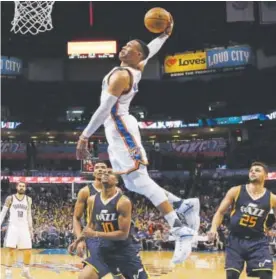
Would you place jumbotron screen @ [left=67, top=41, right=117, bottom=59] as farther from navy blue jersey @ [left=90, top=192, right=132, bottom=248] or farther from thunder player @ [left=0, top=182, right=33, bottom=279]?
navy blue jersey @ [left=90, top=192, right=132, bottom=248]

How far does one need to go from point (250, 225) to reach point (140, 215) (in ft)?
51.9

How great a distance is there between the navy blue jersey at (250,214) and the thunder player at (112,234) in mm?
1234

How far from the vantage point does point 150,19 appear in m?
4.50

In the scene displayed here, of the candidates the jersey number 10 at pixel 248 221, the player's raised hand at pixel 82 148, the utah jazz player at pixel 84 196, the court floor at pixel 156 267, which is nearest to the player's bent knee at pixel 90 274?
the utah jazz player at pixel 84 196

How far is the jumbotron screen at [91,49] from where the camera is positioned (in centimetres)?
2767

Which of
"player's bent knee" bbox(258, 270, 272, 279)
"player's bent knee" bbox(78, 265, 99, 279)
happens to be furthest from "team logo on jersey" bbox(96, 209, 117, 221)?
Answer: "player's bent knee" bbox(258, 270, 272, 279)

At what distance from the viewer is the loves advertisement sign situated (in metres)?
27.9

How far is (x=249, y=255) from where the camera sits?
18.9 feet

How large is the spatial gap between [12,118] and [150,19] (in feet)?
82.0

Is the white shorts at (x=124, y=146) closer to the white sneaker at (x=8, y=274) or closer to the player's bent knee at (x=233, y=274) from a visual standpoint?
the player's bent knee at (x=233, y=274)

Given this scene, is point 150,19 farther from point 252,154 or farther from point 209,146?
point 209,146

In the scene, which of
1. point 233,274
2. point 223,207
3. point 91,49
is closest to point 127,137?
point 223,207

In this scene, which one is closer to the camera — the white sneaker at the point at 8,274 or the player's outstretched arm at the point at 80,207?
the player's outstretched arm at the point at 80,207

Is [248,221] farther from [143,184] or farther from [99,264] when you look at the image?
[143,184]
